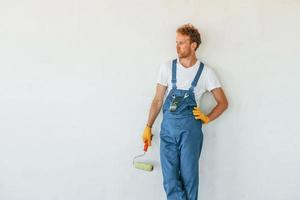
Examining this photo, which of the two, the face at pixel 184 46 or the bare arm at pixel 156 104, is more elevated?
the face at pixel 184 46

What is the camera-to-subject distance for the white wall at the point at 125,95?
2.24m

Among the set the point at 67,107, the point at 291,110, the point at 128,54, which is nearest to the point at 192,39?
the point at 128,54

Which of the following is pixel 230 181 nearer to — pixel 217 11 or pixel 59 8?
pixel 217 11

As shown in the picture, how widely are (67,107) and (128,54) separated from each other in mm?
513

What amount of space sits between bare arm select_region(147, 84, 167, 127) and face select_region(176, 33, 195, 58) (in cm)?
23

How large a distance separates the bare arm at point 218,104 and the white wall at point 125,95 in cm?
9

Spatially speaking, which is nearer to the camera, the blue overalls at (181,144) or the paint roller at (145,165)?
the blue overalls at (181,144)

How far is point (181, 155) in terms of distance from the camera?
2.16 meters

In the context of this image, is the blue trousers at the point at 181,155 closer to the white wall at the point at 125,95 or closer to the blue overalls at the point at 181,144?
the blue overalls at the point at 181,144

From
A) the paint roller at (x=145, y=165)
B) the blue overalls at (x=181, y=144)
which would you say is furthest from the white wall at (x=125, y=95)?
the blue overalls at (x=181, y=144)

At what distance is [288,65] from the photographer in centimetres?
221

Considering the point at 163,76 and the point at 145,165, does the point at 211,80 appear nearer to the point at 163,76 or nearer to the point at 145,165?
the point at 163,76

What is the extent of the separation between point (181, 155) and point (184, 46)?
24.1 inches

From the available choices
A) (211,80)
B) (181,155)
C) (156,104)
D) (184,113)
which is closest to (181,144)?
(181,155)
